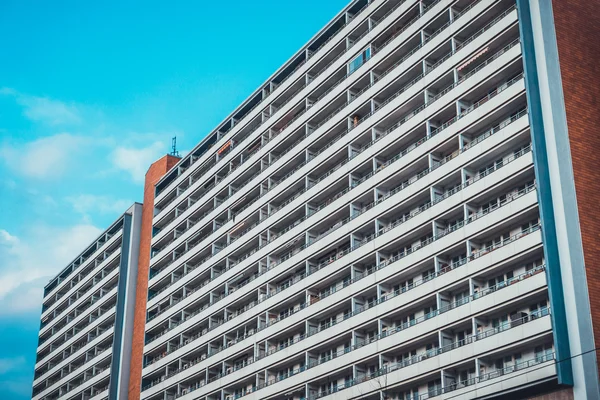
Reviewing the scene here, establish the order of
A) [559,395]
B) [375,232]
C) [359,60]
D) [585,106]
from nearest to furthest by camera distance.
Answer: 1. [559,395]
2. [585,106]
3. [375,232]
4. [359,60]

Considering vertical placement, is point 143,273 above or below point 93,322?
above

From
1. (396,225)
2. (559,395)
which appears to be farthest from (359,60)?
(559,395)

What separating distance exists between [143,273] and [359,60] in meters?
38.3

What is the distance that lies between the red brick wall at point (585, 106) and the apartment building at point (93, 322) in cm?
5659

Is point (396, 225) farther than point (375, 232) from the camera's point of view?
No

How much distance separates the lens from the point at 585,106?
53031 millimetres

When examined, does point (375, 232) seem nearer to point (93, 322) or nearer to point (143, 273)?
point (143, 273)

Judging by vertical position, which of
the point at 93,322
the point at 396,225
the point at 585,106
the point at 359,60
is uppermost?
the point at 359,60

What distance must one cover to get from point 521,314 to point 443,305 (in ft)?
19.0

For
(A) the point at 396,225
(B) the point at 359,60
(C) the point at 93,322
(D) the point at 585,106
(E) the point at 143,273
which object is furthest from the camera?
(C) the point at 93,322

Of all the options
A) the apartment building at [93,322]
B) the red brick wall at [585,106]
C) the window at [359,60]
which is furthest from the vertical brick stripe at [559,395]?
the apartment building at [93,322]

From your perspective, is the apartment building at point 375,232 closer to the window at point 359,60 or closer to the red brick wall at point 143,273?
the window at point 359,60

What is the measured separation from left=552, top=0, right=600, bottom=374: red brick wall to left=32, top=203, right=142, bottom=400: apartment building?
56.6 metres

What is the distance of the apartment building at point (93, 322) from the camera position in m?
93.7
